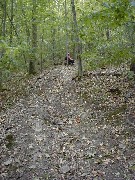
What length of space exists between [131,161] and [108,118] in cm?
294

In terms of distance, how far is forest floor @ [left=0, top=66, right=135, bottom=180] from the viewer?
8398 mm

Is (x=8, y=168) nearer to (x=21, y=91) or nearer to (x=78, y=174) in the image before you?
(x=78, y=174)

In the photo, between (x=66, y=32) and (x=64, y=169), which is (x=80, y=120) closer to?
(x=64, y=169)

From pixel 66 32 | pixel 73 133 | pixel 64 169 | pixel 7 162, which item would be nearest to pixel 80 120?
pixel 73 133

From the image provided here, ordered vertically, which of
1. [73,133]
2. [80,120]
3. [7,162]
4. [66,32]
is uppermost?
[66,32]

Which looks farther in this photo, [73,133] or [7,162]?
[73,133]

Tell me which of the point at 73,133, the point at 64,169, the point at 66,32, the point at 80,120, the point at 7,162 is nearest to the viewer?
the point at 64,169

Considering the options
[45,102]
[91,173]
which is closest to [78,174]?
[91,173]

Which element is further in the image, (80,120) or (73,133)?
(80,120)

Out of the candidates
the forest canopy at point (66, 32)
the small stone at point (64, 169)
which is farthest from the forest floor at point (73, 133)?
the forest canopy at point (66, 32)

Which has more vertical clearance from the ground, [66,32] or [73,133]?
[66,32]

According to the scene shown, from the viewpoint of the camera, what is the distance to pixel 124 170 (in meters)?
8.09

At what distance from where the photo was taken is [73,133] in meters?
10.6

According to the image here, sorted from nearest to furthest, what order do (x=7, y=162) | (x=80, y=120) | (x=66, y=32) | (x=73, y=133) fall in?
1. (x=7, y=162)
2. (x=73, y=133)
3. (x=80, y=120)
4. (x=66, y=32)
